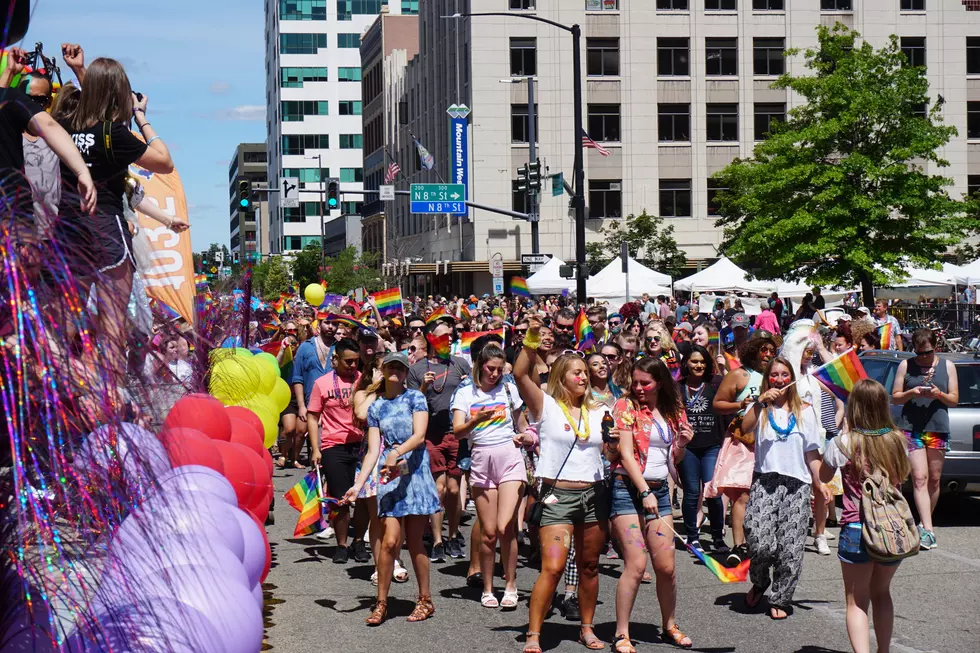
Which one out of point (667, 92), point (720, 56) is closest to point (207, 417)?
point (667, 92)

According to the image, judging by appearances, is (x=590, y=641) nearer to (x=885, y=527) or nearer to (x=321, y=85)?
(x=885, y=527)

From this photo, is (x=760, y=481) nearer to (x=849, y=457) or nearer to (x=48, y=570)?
(x=849, y=457)

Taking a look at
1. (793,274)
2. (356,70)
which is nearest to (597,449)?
(793,274)

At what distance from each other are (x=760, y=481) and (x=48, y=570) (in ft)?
23.7

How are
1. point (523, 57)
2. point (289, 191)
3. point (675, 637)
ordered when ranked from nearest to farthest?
1. point (675, 637)
2. point (289, 191)
3. point (523, 57)

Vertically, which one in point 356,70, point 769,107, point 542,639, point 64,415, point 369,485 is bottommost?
point 542,639

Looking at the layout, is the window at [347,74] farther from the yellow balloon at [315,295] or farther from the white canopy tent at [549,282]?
the yellow balloon at [315,295]

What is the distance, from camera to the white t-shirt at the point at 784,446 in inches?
341

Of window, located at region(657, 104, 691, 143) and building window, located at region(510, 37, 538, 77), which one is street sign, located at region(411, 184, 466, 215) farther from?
window, located at region(657, 104, 691, 143)

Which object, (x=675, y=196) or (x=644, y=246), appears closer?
(x=644, y=246)

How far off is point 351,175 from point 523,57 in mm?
64966

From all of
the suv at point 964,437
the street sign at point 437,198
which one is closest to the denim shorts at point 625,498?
the suv at point 964,437

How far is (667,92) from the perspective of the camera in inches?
2185

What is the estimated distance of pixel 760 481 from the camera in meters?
8.82
